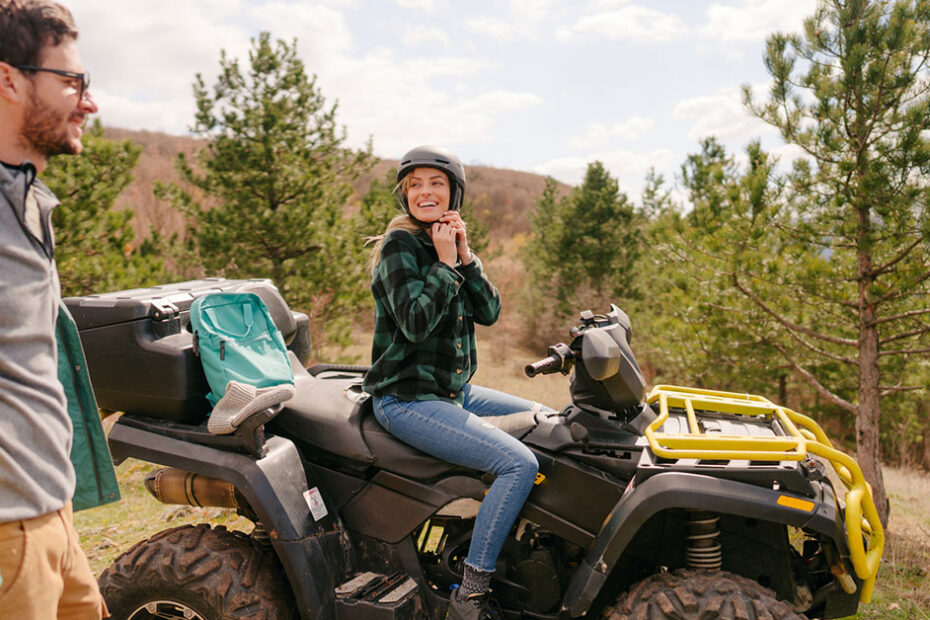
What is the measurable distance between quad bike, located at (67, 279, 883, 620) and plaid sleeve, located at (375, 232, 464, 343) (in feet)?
1.60

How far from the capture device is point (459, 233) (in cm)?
319

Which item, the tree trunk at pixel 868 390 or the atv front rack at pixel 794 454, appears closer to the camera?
the atv front rack at pixel 794 454

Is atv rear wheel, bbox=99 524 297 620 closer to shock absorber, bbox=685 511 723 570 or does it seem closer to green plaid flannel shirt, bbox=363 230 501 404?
green plaid flannel shirt, bbox=363 230 501 404

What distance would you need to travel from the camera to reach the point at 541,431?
307 cm

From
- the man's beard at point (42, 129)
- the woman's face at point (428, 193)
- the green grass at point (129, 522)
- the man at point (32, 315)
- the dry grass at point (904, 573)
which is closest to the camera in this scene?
the man at point (32, 315)

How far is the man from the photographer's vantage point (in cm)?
171

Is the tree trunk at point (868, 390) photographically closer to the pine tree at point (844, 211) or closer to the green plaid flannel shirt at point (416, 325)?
the pine tree at point (844, 211)

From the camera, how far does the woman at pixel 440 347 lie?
2.82 m

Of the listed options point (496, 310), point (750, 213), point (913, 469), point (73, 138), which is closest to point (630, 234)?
point (913, 469)

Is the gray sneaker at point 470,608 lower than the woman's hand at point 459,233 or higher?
lower

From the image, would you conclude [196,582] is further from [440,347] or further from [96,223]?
[96,223]

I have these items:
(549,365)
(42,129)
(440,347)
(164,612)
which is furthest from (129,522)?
(42,129)

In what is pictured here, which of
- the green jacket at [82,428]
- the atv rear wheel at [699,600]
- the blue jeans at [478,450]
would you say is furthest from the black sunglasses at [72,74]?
the atv rear wheel at [699,600]

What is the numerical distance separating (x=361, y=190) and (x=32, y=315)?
58021mm
